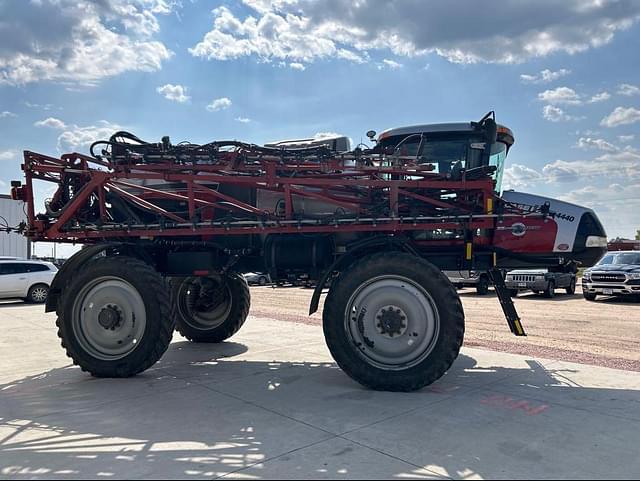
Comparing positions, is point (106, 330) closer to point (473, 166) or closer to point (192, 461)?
point (192, 461)

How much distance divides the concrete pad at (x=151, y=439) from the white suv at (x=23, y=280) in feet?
45.3

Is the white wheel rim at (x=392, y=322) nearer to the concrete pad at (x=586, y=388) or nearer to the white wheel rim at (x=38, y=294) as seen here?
the concrete pad at (x=586, y=388)

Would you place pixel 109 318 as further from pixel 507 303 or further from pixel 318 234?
pixel 507 303

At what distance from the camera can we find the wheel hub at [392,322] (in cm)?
523

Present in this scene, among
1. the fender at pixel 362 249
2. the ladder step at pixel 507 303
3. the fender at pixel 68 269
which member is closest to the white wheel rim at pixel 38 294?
the fender at pixel 68 269

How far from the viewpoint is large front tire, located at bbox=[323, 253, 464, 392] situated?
16.7 ft

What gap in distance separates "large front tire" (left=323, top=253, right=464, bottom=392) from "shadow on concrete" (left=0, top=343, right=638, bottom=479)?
0.24 metres

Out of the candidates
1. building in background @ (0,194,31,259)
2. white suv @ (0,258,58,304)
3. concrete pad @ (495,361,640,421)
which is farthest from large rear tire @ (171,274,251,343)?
building in background @ (0,194,31,259)

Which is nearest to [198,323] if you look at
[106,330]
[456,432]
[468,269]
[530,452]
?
[106,330]

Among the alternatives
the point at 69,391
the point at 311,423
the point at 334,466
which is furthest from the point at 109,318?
the point at 334,466

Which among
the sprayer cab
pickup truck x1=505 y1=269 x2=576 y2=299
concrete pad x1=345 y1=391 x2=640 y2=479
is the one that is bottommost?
concrete pad x1=345 y1=391 x2=640 y2=479

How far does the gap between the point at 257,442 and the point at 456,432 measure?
5.03 feet

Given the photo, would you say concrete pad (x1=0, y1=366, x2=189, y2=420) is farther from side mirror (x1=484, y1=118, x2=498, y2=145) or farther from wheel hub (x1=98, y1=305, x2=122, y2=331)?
side mirror (x1=484, y1=118, x2=498, y2=145)

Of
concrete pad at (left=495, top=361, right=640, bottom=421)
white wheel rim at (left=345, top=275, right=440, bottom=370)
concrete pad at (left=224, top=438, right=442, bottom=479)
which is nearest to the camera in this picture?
concrete pad at (left=224, top=438, right=442, bottom=479)
